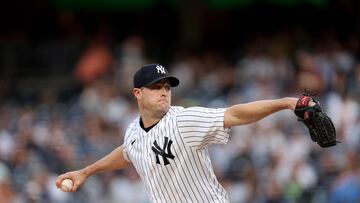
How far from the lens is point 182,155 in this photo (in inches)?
245

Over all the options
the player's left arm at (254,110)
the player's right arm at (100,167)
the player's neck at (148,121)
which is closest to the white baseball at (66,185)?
the player's right arm at (100,167)

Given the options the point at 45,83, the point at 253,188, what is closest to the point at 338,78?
the point at 253,188

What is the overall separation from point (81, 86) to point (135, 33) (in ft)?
4.95

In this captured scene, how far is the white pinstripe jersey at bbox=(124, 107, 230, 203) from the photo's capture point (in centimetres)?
610

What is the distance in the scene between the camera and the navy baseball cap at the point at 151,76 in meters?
6.32

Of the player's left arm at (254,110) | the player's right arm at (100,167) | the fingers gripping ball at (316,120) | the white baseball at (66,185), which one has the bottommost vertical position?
the fingers gripping ball at (316,120)

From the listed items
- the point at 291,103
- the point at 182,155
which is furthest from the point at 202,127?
the point at 291,103

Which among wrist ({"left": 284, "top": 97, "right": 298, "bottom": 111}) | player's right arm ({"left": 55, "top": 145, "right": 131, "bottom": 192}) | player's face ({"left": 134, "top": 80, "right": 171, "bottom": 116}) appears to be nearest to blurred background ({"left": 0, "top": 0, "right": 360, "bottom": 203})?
player's right arm ({"left": 55, "top": 145, "right": 131, "bottom": 192})

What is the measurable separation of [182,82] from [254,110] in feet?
26.1

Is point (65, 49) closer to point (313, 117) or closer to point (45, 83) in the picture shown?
point (45, 83)

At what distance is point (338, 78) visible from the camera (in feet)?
37.3

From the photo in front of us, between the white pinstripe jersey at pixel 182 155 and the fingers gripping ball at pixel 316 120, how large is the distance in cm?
57

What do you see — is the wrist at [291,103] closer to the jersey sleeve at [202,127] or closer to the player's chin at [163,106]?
the jersey sleeve at [202,127]

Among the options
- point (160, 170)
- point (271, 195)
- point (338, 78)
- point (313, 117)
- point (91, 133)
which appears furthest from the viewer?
point (91, 133)
